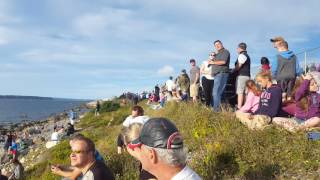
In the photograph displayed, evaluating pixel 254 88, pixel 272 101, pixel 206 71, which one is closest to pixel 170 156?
pixel 272 101

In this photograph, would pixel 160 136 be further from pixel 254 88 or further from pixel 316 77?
pixel 254 88

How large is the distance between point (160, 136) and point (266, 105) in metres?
6.28

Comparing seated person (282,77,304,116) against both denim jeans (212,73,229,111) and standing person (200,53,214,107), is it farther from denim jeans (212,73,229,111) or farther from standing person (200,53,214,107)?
standing person (200,53,214,107)

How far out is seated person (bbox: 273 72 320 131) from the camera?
8.62m

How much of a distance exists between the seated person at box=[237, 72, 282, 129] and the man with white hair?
564cm

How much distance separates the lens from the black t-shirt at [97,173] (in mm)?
5504

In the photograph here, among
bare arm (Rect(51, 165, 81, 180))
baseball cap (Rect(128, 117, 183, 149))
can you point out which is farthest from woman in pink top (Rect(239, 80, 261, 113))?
baseball cap (Rect(128, 117, 183, 149))

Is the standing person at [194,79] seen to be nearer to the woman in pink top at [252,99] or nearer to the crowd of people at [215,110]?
the crowd of people at [215,110]

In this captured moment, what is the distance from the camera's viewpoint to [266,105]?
9.59m

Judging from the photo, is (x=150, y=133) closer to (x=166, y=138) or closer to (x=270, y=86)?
(x=166, y=138)

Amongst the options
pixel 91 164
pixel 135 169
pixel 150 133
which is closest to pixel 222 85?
pixel 135 169

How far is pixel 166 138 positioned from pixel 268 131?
5423 millimetres

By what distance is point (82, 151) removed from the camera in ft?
18.4

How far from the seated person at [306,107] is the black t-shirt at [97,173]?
4.20 meters
